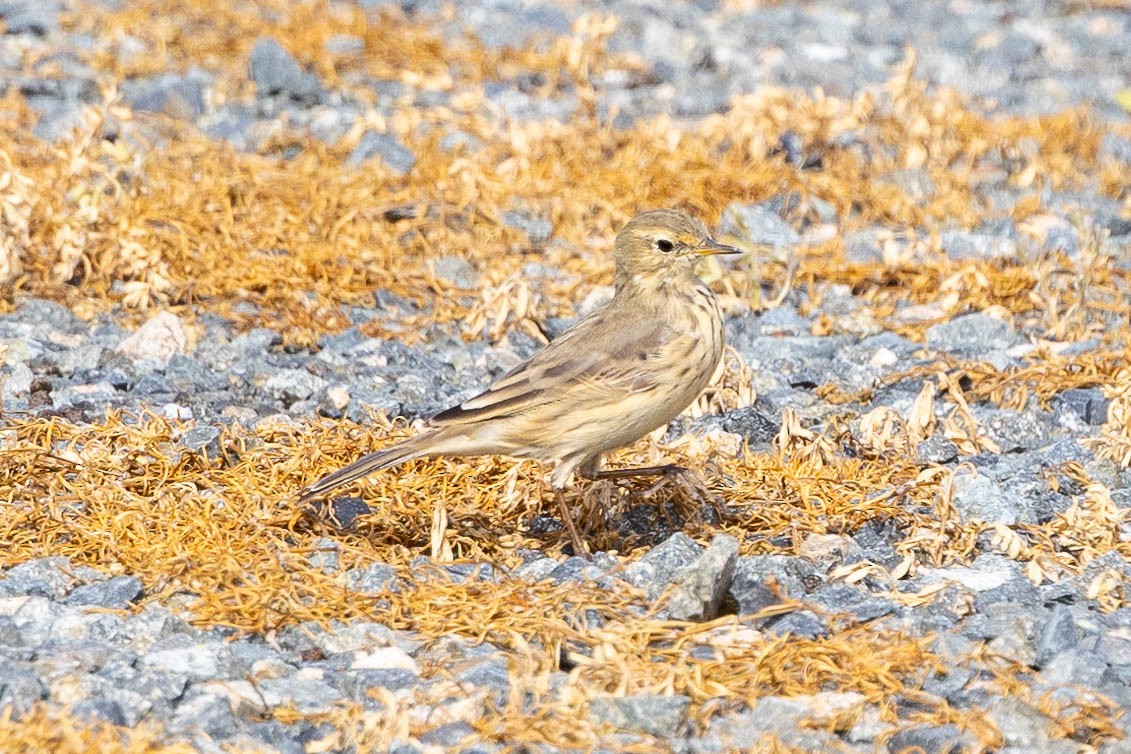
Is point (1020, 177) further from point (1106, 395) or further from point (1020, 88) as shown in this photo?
point (1106, 395)

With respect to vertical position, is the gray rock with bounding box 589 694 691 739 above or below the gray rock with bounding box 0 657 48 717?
above

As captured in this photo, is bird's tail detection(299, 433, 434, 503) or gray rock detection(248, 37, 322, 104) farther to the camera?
gray rock detection(248, 37, 322, 104)

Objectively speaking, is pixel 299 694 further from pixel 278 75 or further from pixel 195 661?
pixel 278 75

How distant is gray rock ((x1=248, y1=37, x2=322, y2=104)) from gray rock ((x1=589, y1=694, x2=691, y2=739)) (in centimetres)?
762

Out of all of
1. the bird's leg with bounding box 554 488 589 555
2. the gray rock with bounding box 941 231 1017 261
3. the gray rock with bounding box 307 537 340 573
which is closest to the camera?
the gray rock with bounding box 307 537 340 573

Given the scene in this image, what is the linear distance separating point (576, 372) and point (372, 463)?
79 centimetres

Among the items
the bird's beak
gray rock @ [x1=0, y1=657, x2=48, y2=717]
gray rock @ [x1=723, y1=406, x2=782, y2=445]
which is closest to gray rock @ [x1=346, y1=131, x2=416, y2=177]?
gray rock @ [x1=723, y1=406, x2=782, y2=445]

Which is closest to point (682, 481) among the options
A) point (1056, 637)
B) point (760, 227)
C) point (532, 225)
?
point (1056, 637)

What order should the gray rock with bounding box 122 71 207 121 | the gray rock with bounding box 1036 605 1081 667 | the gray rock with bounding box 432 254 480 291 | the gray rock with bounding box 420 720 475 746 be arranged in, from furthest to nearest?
the gray rock with bounding box 122 71 207 121, the gray rock with bounding box 432 254 480 291, the gray rock with bounding box 1036 605 1081 667, the gray rock with bounding box 420 720 475 746

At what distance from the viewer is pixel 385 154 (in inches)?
408

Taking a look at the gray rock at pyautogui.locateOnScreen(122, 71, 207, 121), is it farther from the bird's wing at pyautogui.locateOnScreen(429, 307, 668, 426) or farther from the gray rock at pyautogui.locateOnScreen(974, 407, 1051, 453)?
the gray rock at pyautogui.locateOnScreen(974, 407, 1051, 453)

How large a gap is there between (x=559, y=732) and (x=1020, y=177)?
7.21 metres

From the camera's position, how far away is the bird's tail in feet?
18.5

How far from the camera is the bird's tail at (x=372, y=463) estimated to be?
563 centimetres
